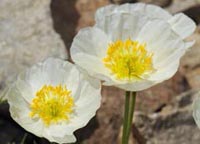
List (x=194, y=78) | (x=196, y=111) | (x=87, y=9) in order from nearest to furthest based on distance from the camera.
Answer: (x=196, y=111)
(x=194, y=78)
(x=87, y=9)

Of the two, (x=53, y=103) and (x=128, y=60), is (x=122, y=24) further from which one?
(x=53, y=103)

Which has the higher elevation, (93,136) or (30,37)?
(30,37)

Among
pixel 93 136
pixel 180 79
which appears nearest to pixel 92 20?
pixel 180 79

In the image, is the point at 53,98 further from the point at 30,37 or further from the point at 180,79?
the point at 180,79

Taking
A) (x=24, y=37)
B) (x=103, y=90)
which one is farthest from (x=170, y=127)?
(x=24, y=37)

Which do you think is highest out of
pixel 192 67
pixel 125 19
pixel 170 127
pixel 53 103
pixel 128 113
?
pixel 125 19

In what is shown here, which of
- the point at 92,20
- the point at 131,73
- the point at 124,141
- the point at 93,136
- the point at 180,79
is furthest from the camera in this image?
the point at 92,20

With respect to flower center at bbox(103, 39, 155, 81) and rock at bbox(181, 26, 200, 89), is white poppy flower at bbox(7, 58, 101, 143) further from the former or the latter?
rock at bbox(181, 26, 200, 89)
